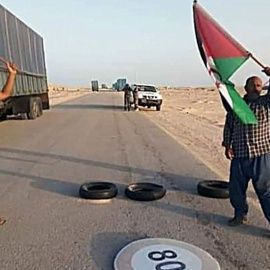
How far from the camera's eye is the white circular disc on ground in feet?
12.1

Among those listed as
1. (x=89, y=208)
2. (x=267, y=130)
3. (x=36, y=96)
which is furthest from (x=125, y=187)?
(x=36, y=96)

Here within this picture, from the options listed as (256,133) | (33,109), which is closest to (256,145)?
(256,133)

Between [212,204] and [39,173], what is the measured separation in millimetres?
3805

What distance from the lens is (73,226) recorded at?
484cm

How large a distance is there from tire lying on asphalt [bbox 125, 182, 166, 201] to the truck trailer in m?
9.10

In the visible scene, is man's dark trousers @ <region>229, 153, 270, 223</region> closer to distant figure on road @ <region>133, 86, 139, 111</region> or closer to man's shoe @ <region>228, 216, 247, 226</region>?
man's shoe @ <region>228, 216, 247, 226</region>

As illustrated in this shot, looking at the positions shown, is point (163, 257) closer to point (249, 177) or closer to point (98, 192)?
point (249, 177)

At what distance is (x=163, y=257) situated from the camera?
386 centimetres

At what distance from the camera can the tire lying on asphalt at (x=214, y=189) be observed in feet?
19.4

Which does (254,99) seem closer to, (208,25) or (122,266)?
(208,25)

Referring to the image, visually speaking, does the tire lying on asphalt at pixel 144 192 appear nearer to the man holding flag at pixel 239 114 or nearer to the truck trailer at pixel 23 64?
the man holding flag at pixel 239 114

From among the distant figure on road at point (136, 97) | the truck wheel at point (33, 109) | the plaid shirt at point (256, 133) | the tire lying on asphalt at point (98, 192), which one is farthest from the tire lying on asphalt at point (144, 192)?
the distant figure on road at point (136, 97)

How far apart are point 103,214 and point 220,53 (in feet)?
8.63

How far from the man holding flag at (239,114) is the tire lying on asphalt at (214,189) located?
1026 millimetres
